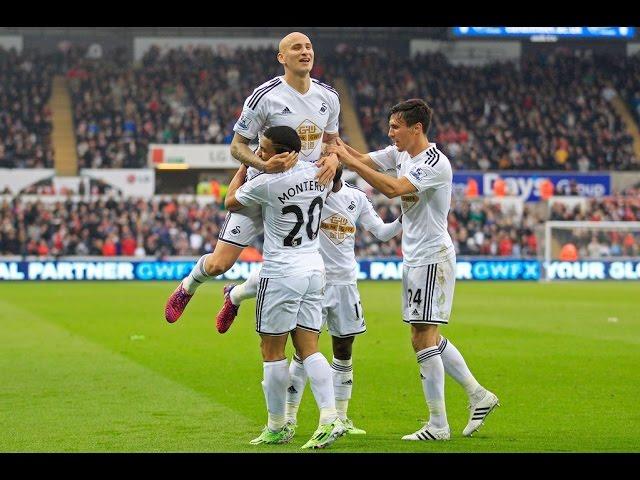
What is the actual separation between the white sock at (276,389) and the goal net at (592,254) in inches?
1134

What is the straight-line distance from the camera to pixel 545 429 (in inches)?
364

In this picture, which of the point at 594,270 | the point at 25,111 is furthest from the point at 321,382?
the point at 25,111

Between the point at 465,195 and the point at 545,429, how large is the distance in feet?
103

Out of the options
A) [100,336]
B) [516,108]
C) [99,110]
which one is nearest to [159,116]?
[99,110]

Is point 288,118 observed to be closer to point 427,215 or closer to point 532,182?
point 427,215

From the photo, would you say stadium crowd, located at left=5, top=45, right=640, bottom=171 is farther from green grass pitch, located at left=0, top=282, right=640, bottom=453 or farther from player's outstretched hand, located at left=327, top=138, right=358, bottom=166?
player's outstretched hand, located at left=327, top=138, right=358, bottom=166

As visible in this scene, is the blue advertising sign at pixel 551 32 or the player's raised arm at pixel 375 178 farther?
the blue advertising sign at pixel 551 32

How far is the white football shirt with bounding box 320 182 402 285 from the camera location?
9617 millimetres

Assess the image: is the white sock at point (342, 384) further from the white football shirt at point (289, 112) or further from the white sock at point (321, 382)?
the white football shirt at point (289, 112)

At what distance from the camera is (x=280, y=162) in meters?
8.09

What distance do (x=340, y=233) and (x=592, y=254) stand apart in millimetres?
27879

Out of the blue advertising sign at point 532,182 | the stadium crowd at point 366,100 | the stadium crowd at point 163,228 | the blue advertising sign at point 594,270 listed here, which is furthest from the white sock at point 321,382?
the stadium crowd at point 366,100

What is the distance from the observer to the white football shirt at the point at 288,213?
820 cm
